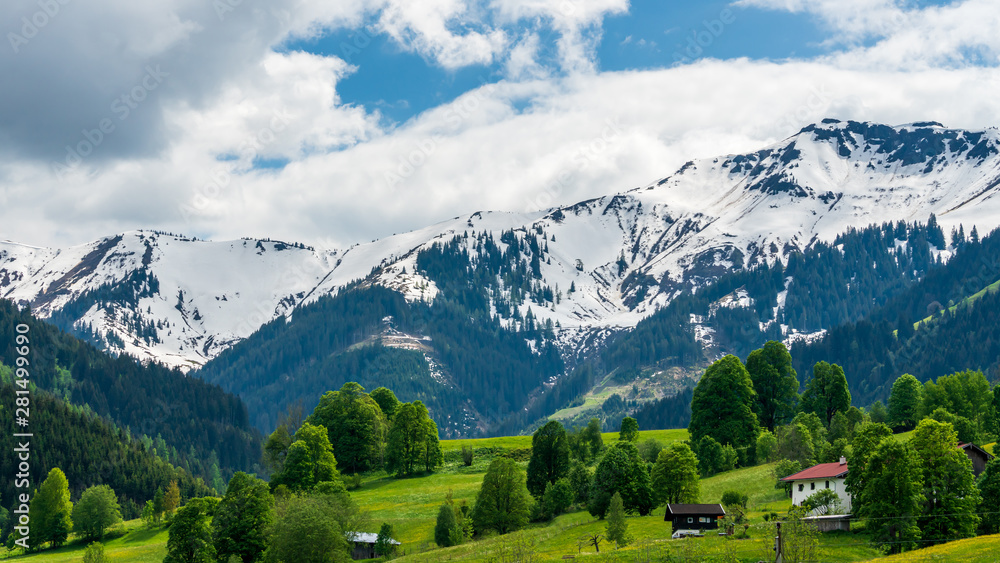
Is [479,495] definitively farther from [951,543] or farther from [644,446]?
[951,543]

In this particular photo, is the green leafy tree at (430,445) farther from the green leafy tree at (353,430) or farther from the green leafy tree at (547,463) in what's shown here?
the green leafy tree at (547,463)

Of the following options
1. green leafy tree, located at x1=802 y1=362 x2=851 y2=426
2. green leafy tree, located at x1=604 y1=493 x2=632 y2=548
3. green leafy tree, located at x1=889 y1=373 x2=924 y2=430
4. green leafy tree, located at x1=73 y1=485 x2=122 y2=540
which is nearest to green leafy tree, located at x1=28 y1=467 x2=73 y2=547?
green leafy tree, located at x1=73 y1=485 x2=122 y2=540

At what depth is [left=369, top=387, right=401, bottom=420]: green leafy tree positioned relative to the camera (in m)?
164

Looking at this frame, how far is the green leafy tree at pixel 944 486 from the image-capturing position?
73938mm

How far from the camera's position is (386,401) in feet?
550

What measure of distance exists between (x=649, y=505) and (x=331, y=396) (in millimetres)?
65740

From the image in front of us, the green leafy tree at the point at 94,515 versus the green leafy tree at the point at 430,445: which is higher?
the green leafy tree at the point at 430,445

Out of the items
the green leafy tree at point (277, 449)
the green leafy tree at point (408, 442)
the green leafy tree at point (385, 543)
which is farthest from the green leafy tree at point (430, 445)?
the green leafy tree at point (385, 543)

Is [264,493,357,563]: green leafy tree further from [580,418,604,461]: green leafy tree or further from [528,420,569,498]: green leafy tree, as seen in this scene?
[580,418,604,461]: green leafy tree

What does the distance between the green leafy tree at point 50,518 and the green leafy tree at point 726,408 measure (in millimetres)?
94110

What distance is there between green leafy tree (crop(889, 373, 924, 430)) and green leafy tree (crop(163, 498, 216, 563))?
98551 mm

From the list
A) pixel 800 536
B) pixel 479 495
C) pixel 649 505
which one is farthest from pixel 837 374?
pixel 800 536

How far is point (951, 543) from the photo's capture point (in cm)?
6962

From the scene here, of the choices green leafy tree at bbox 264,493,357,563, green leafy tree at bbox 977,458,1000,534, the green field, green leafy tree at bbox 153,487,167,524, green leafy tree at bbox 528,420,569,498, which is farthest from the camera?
green leafy tree at bbox 153,487,167,524
